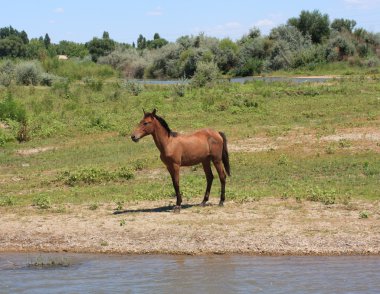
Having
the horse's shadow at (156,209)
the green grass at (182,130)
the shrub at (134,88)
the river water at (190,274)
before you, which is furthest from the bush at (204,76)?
the river water at (190,274)

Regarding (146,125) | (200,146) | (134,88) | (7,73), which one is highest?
(7,73)

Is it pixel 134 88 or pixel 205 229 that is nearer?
pixel 205 229

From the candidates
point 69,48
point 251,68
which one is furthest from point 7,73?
point 69,48

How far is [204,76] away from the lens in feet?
125

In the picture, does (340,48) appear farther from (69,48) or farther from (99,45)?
(69,48)

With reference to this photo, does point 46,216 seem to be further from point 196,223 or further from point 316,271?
point 316,271

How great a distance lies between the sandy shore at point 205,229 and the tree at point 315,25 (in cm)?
5678

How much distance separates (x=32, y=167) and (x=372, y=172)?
383 inches

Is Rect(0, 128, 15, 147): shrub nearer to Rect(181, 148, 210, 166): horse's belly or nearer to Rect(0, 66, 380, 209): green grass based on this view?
Rect(0, 66, 380, 209): green grass

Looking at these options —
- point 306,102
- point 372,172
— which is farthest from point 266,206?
point 306,102

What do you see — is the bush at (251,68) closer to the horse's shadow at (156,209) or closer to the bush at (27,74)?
the bush at (27,74)

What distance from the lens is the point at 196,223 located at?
12.9 meters

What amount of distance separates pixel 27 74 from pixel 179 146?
31892mm

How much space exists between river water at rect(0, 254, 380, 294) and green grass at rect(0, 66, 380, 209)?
3.26 m
